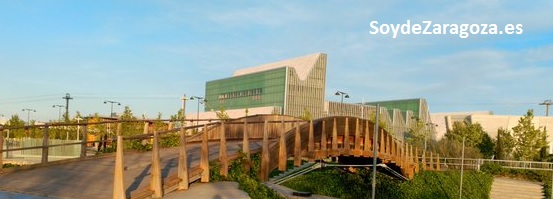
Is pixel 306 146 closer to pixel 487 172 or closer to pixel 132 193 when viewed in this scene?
pixel 132 193

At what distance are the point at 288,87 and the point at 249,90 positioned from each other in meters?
15.2

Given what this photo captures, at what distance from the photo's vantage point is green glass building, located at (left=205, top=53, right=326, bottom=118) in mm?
116812

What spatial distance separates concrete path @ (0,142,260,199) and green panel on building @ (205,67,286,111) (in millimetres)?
101299

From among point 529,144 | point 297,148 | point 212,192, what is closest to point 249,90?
point 529,144

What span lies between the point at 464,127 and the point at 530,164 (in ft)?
88.4

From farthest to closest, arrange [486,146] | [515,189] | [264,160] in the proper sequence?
[486,146], [515,189], [264,160]

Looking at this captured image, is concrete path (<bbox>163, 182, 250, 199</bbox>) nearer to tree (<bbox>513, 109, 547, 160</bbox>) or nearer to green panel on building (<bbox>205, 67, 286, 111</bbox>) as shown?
tree (<bbox>513, 109, 547, 160</bbox>)

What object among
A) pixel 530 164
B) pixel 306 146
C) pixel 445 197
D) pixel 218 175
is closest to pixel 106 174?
pixel 218 175

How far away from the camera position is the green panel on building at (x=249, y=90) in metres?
118

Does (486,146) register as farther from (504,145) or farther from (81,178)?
(81,178)

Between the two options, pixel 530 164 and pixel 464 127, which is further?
pixel 464 127

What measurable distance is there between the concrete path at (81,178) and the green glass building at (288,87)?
95.6 meters

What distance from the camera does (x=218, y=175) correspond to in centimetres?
1311

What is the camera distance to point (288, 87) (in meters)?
116
